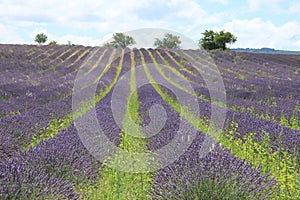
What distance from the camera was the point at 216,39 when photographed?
53.8m

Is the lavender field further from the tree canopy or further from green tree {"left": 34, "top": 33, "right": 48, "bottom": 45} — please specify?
green tree {"left": 34, "top": 33, "right": 48, "bottom": 45}

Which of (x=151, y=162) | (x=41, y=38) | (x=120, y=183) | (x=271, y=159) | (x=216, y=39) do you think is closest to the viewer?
(x=120, y=183)

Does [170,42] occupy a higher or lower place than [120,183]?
lower

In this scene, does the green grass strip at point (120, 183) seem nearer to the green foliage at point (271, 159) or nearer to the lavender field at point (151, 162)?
the lavender field at point (151, 162)

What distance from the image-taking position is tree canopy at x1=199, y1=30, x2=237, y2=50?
176ft

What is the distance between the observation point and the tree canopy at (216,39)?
5362 centimetres

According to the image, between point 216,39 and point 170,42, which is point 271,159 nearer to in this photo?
point 216,39

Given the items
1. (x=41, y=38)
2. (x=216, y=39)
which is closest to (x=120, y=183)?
(x=216, y=39)

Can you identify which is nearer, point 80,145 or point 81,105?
point 80,145

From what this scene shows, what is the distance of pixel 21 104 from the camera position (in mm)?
9523

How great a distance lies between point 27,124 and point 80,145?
75.0 inches

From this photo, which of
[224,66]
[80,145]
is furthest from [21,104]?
[224,66]

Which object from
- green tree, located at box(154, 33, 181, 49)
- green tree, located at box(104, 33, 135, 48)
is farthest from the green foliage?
green tree, located at box(104, 33, 135, 48)

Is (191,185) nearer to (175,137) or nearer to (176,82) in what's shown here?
(175,137)
